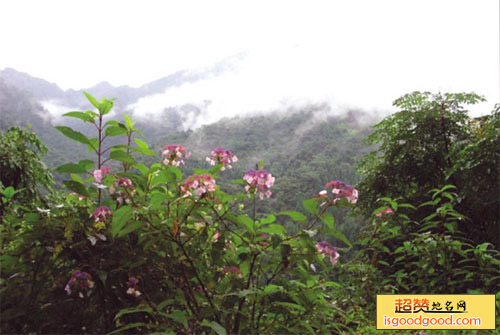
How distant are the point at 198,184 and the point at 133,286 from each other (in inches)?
14.1

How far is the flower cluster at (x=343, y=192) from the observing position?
1.11 m

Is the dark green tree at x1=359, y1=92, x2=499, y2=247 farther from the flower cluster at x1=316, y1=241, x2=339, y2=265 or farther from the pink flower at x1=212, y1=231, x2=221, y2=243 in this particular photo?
the pink flower at x1=212, y1=231, x2=221, y2=243

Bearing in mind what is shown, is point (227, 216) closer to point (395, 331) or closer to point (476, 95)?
point (395, 331)

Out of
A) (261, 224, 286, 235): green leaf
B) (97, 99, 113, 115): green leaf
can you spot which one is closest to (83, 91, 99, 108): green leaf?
(97, 99, 113, 115): green leaf

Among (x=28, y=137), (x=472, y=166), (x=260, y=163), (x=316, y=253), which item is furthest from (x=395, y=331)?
(x=28, y=137)

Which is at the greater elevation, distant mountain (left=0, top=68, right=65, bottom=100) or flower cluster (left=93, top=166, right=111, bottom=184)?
distant mountain (left=0, top=68, right=65, bottom=100)

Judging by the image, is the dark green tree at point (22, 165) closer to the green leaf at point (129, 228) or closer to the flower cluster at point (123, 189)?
the flower cluster at point (123, 189)

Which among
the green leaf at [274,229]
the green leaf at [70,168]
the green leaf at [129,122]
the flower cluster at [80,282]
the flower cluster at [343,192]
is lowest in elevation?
the flower cluster at [80,282]

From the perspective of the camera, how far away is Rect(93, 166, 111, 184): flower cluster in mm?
1124

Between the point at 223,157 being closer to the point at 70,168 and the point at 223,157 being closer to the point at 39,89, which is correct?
the point at 70,168

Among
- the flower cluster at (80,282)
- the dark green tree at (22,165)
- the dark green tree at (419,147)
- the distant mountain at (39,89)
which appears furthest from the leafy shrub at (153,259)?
the distant mountain at (39,89)

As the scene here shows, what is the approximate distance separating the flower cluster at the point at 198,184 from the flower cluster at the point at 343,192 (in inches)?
13.3

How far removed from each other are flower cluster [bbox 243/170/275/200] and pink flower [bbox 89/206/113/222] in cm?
43


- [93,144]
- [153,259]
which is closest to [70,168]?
[93,144]
